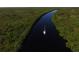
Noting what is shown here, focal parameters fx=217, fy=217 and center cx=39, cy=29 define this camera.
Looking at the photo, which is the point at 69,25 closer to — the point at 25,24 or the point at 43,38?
the point at 43,38

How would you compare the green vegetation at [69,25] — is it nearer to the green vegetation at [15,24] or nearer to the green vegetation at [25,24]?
the green vegetation at [25,24]

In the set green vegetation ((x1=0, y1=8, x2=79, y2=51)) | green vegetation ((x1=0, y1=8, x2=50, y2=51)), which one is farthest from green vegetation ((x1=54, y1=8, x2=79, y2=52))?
green vegetation ((x1=0, y1=8, x2=50, y2=51))

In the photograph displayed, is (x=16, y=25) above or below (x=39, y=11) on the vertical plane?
below

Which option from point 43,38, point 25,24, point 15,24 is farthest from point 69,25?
point 15,24

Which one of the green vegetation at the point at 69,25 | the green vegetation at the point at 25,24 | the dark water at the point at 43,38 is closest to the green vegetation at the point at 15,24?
the green vegetation at the point at 25,24

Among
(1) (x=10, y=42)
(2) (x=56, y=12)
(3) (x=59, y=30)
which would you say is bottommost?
(1) (x=10, y=42)
